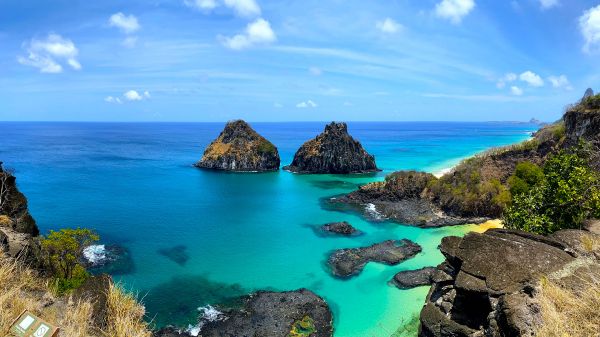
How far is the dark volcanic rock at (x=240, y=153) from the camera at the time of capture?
119 m

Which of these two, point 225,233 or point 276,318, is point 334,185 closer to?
point 225,233

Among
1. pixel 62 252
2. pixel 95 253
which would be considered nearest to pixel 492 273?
pixel 62 252

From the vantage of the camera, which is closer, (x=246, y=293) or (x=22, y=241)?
(x=22, y=241)

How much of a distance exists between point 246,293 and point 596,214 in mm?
28714

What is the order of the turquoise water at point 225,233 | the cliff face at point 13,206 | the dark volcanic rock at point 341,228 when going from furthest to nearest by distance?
1. the dark volcanic rock at point 341,228
2. the turquoise water at point 225,233
3. the cliff face at point 13,206

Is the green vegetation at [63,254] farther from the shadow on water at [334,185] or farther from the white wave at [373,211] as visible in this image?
the shadow on water at [334,185]

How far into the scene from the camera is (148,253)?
151ft

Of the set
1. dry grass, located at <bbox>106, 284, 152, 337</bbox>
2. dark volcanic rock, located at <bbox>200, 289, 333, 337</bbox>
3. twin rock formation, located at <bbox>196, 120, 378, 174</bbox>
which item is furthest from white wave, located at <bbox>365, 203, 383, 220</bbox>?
dry grass, located at <bbox>106, 284, 152, 337</bbox>

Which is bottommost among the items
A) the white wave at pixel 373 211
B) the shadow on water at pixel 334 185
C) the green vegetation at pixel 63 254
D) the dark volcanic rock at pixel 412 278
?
the shadow on water at pixel 334 185

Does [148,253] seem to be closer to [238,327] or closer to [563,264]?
[238,327]

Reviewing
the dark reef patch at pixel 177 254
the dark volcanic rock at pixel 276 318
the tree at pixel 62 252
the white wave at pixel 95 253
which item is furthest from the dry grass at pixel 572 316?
the white wave at pixel 95 253

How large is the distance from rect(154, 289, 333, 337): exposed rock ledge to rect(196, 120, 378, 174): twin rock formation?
261 ft

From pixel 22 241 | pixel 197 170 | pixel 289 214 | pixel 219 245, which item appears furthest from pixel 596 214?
pixel 197 170

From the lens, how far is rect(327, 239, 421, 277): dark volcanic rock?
41.1m
